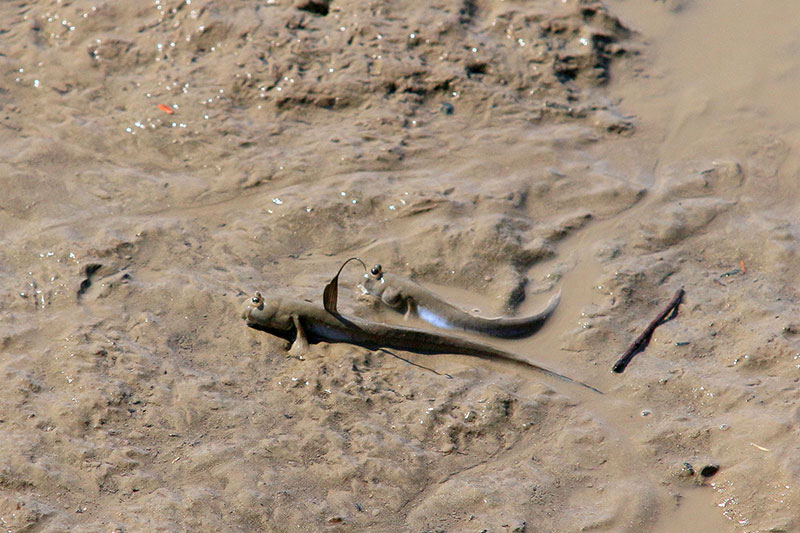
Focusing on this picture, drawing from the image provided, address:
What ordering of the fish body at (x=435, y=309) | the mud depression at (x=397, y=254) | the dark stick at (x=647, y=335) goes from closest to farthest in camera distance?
1. the mud depression at (x=397, y=254)
2. the dark stick at (x=647, y=335)
3. the fish body at (x=435, y=309)

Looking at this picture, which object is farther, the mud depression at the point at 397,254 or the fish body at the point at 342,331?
the fish body at the point at 342,331

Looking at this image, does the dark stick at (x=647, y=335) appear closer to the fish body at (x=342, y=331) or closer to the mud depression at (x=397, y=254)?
the mud depression at (x=397, y=254)

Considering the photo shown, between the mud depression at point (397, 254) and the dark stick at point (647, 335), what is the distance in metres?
0.05

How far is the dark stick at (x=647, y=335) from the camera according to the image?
176 inches

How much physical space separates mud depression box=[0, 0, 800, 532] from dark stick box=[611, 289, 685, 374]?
5cm

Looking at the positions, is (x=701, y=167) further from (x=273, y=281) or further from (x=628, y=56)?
(x=273, y=281)

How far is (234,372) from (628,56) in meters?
4.30

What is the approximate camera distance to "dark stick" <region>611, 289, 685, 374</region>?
14.6ft

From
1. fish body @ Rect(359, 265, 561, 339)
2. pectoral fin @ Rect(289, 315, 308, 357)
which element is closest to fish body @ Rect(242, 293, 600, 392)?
pectoral fin @ Rect(289, 315, 308, 357)

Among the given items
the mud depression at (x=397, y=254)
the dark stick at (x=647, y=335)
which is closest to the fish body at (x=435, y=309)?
the mud depression at (x=397, y=254)

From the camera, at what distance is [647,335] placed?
4641mm

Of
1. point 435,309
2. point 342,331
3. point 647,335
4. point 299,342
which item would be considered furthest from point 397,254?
point 647,335

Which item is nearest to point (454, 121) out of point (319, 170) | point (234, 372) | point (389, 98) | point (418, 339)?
point (389, 98)

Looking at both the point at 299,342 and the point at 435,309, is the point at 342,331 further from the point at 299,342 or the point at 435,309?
the point at 435,309
